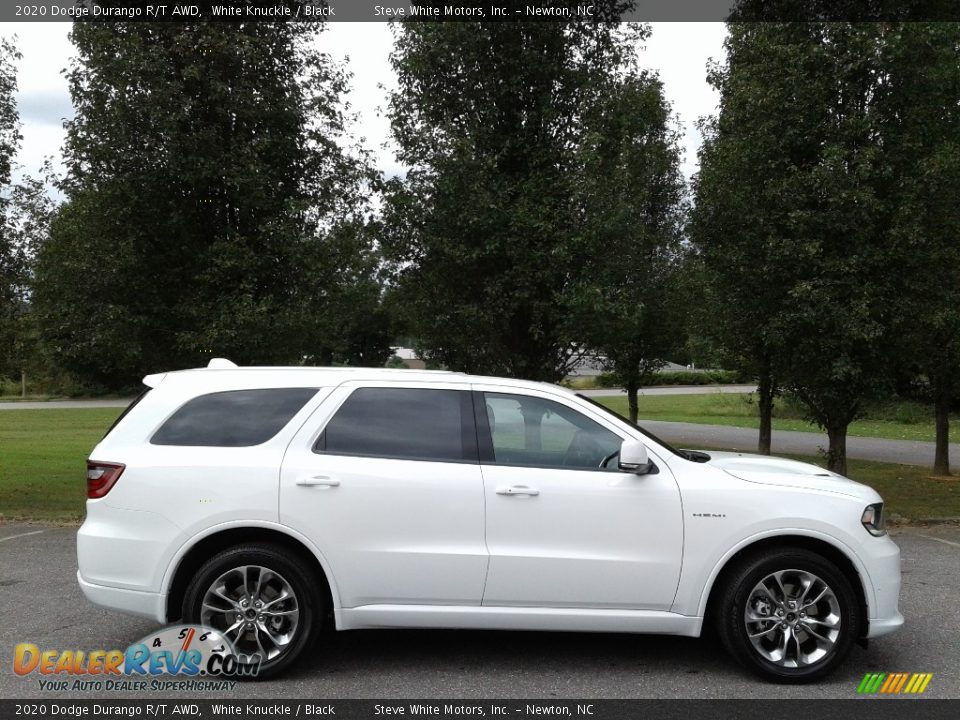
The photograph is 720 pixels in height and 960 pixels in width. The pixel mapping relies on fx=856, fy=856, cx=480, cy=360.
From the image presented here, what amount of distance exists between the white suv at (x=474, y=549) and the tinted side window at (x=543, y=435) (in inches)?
2.6

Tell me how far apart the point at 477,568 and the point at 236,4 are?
8.33m

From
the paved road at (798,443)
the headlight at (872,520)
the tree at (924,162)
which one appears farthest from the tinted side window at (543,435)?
the paved road at (798,443)

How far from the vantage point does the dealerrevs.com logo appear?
4.81 meters

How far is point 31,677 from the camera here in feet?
16.0

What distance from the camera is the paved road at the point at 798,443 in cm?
1972

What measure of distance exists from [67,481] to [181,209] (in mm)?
6509

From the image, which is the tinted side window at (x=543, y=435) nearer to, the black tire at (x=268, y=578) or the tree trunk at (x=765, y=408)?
the black tire at (x=268, y=578)

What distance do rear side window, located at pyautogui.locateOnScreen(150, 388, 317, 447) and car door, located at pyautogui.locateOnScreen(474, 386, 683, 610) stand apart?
1.26 meters

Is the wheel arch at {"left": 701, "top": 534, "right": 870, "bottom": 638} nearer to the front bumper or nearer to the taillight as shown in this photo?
the front bumper

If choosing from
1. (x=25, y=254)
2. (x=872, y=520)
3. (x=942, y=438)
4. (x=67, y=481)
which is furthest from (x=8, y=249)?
(x=942, y=438)
